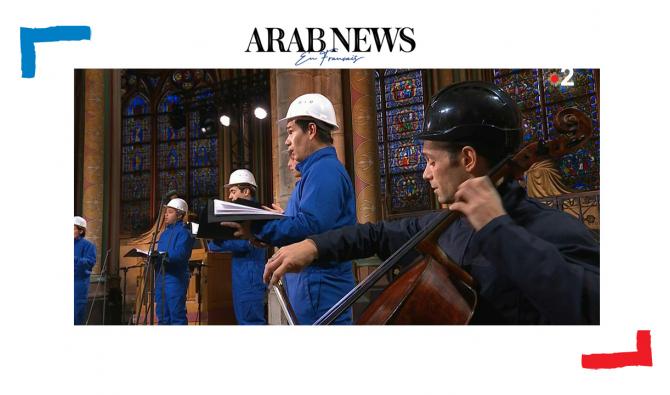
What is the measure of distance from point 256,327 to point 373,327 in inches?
26.9

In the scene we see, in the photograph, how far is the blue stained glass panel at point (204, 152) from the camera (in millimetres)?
11078

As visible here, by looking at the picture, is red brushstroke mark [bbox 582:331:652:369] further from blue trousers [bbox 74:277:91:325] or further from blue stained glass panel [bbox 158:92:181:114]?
blue stained glass panel [bbox 158:92:181:114]

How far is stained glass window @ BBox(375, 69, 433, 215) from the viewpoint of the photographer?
10.5 m

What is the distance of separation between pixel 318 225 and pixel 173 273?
10.7 feet

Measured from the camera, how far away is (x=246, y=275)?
4617 mm

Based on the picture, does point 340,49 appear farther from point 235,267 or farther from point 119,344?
point 235,267

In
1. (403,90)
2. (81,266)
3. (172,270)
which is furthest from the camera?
(403,90)

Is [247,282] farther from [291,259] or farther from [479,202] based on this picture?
[479,202]

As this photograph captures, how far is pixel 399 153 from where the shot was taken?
10.9 m

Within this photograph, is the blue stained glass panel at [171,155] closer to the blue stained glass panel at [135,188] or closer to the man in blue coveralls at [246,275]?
the blue stained glass panel at [135,188]

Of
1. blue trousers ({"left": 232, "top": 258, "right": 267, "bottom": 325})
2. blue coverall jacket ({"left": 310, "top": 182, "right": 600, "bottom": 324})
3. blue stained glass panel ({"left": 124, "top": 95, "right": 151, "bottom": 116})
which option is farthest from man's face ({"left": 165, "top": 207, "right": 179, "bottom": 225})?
blue stained glass panel ({"left": 124, "top": 95, "right": 151, "bottom": 116})

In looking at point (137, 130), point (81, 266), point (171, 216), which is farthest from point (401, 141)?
point (81, 266)

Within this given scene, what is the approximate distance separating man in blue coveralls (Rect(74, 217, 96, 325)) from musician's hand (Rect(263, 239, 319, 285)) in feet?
3.84

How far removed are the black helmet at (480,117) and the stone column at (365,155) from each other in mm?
1726
